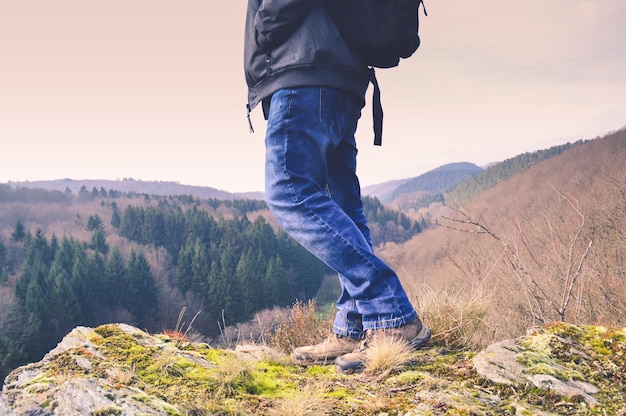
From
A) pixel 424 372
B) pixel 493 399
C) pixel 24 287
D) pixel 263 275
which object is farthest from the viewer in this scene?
pixel 263 275

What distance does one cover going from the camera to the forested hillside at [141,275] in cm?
3441

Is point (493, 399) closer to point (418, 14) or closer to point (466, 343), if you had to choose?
point (466, 343)

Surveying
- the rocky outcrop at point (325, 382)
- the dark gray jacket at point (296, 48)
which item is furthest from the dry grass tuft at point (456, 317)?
the dark gray jacket at point (296, 48)

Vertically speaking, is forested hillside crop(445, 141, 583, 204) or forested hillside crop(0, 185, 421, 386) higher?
forested hillside crop(445, 141, 583, 204)

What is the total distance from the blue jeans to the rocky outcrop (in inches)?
12.2

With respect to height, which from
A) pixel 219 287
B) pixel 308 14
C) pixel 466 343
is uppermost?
pixel 308 14

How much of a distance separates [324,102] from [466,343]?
4.61ft

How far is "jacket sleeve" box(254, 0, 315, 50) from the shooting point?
1847 millimetres

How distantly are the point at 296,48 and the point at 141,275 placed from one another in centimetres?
4534

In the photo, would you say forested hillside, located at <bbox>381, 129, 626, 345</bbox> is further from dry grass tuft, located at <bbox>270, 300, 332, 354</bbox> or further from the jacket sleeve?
the jacket sleeve

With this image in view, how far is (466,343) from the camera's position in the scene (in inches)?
90.7

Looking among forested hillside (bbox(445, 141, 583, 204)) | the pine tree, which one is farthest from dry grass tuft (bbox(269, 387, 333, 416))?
forested hillside (bbox(445, 141, 583, 204))

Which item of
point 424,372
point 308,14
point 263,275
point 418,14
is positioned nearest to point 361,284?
point 424,372

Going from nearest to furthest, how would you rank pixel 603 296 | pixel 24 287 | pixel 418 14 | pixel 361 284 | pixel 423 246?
pixel 361 284 < pixel 418 14 < pixel 603 296 < pixel 24 287 < pixel 423 246
